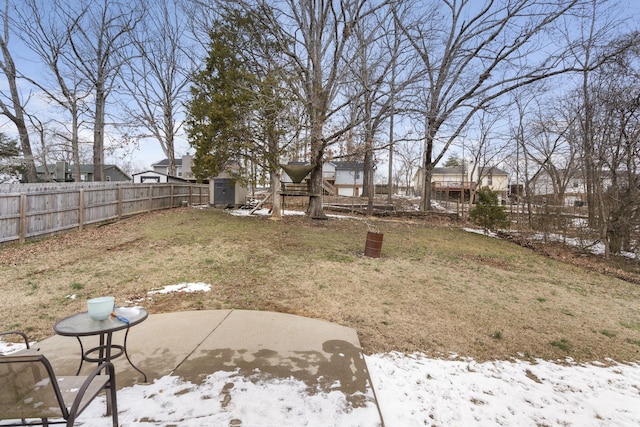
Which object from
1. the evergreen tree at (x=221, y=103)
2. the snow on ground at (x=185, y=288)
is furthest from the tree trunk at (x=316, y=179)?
the snow on ground at (x=185, y=288)

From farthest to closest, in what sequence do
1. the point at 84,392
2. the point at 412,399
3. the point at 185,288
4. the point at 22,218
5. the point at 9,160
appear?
1. the point at 9,160
2. the point at 22,218
3. the point at 185,288
4. the point at 412,399
5. the point at 84,392

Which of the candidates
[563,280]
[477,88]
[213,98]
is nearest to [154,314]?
[563,280]

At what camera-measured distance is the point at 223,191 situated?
16625 millimetres

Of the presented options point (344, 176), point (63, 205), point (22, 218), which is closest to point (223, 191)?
point (63, 205)

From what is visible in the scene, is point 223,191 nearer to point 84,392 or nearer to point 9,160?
point 9,160

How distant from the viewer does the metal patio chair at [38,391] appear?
1627mm

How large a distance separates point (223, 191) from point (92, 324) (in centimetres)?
1474

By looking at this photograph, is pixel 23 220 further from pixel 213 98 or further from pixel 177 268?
pixel 213 98

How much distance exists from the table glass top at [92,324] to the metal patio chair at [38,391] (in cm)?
31

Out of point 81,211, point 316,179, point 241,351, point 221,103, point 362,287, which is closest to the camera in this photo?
point 241,351

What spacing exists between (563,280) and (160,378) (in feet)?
26.9

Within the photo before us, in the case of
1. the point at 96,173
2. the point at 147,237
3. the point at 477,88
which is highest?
the point at 477,88

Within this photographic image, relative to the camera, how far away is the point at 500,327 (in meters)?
4.39

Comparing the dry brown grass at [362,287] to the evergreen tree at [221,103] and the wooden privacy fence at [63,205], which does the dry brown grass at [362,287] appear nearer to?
the wooden privacy fence at [63,205]
